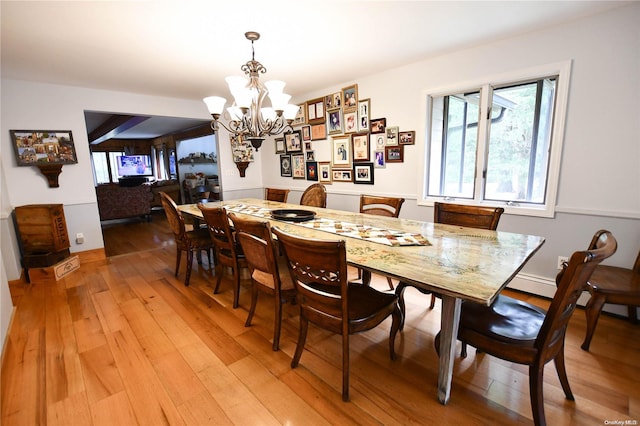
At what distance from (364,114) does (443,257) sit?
260cm

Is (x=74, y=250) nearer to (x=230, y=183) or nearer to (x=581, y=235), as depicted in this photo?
(x=230, y=183)

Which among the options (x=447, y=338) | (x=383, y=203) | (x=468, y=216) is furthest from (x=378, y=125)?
(x=447, y=338)

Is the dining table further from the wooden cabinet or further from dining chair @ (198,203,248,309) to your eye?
the wooden cabinet

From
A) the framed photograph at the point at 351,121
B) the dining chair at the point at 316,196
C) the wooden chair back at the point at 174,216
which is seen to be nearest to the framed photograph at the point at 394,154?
the framed photograph at the point at 351,121

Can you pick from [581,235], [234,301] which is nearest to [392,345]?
[234,301]

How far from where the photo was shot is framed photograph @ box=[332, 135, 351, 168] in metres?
3.86

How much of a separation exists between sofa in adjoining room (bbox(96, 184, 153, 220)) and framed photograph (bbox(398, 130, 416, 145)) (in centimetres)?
545

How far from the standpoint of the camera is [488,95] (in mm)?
2670

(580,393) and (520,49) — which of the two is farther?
(520,49)

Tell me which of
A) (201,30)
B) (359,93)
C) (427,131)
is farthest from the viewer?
(359,93)

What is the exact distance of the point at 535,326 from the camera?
1347mm

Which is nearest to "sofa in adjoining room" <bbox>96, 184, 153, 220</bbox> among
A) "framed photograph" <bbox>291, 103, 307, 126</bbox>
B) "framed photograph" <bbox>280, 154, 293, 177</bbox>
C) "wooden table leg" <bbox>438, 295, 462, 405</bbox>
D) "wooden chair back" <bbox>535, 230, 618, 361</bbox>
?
"framed photograph" <bbox>280, 154, 293, 177</bbox>

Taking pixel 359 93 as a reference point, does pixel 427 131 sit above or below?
below

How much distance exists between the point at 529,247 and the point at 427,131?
6.16 ft
